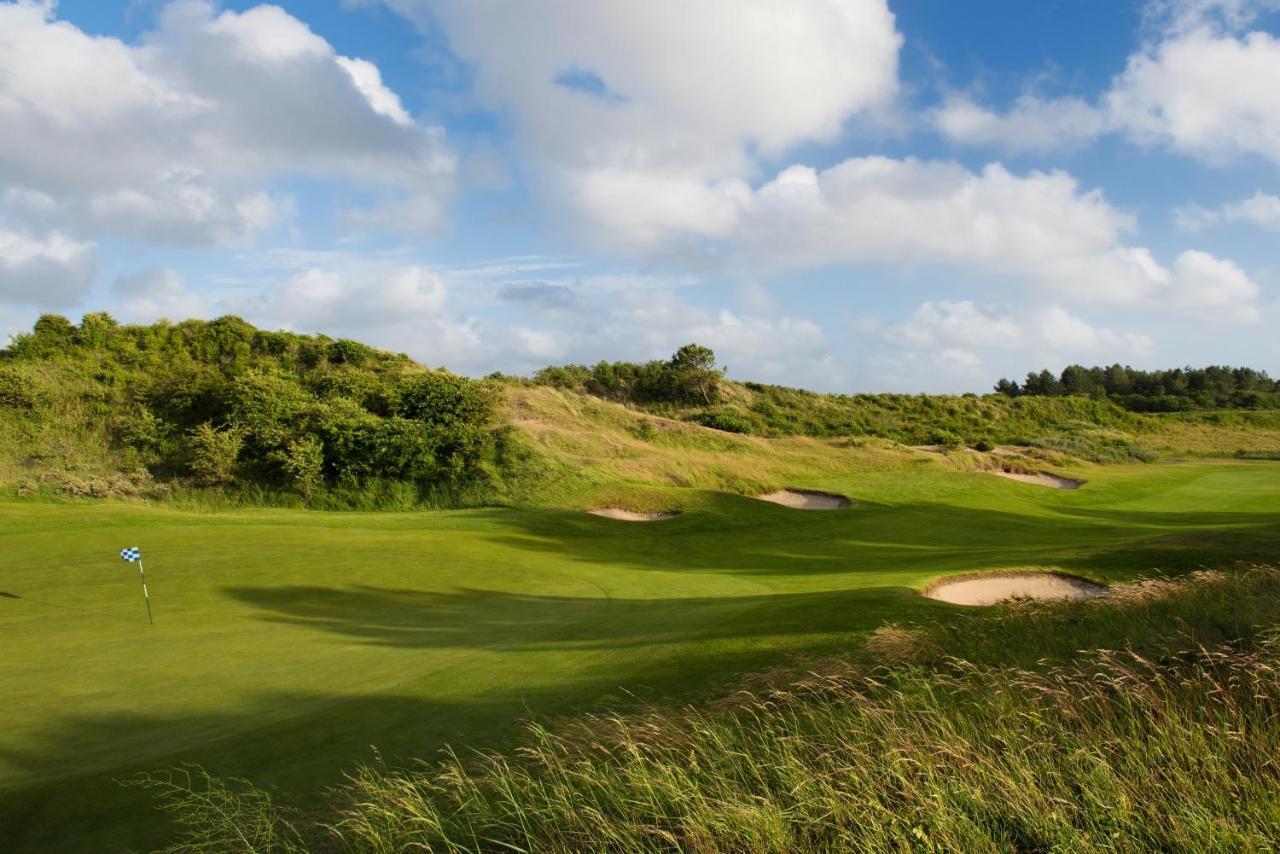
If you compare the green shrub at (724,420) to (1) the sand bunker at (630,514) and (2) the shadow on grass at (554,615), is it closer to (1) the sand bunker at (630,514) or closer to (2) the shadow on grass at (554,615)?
(1) the sand bunker at (630,514)

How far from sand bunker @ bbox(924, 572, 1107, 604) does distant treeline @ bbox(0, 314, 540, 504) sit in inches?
838

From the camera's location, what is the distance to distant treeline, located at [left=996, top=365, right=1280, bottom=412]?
274 ft

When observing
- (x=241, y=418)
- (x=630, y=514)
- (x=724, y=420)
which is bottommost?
(x=630, y=514)

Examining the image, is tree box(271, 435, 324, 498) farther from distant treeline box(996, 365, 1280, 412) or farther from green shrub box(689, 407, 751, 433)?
distant treeline box(996, 365, 1280, 412)

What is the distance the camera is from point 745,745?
6215mm

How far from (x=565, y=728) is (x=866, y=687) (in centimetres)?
305

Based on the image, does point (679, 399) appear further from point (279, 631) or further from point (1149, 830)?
point (1149, 830)

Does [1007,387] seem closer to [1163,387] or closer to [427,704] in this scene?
[1163,387]

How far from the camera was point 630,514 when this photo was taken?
28656mm

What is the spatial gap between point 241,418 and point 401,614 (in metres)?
23.0

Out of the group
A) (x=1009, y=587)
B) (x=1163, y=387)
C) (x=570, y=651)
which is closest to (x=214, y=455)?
(x=570, y=651)

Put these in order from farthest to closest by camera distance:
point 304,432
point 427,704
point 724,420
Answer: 1. point 724,420
2. point 304,432
3. point 427,704

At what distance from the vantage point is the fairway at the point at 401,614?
7762 millimetres

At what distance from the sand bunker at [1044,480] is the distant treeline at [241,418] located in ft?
83.9
